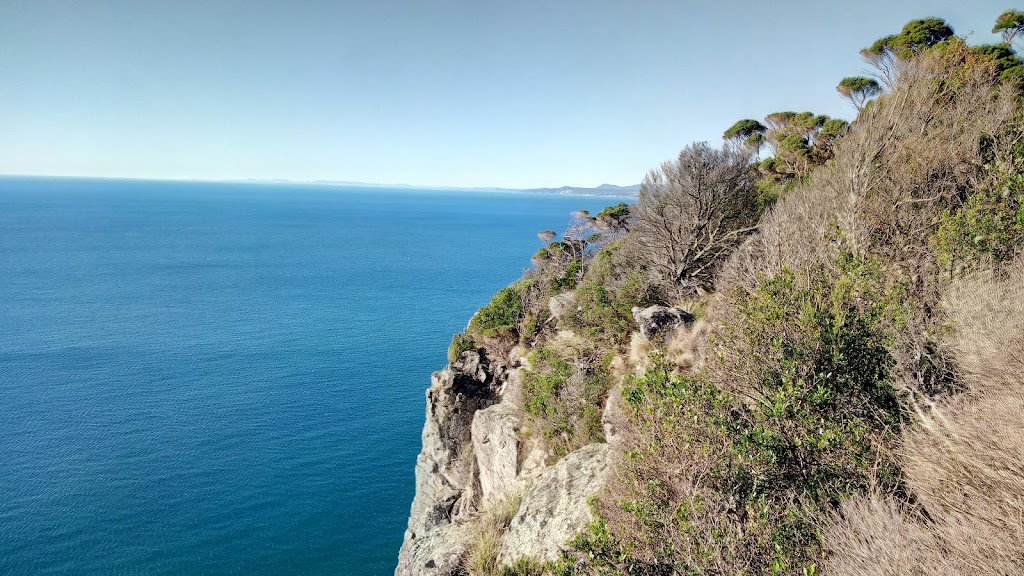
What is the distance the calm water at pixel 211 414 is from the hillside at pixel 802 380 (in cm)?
1287

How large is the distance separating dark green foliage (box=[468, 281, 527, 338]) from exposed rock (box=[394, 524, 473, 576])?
9.57 meters

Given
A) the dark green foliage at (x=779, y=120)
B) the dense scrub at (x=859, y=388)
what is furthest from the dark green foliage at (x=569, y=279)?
the dark green foliage at (x=779, y=120)

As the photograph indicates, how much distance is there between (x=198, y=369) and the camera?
49.4 m

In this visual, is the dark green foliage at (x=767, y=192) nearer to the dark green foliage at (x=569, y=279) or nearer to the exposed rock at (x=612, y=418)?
the dark green foliage at (x=569, y=279)

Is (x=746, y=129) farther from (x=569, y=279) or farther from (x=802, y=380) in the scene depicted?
(x=802, y=380)

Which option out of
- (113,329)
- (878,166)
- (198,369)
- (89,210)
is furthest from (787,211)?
(89,210)

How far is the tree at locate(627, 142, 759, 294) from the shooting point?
21.9 metres

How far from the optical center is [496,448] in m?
21.0

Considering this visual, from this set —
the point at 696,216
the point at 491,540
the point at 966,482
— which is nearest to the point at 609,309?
the point at 696,216

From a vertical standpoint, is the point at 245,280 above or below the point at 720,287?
below

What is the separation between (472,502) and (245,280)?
256ft

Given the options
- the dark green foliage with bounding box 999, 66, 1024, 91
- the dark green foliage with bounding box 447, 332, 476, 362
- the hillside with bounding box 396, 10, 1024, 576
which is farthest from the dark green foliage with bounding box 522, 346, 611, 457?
the dark green foliage with bounding box 999, 66, 1024, 91

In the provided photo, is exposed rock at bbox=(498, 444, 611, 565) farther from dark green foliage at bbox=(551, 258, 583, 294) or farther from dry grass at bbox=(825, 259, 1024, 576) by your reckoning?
dark green foliage at bbox=(551, 258, 583, 294)

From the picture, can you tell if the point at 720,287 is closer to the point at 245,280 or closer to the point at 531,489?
the point at 531,489
